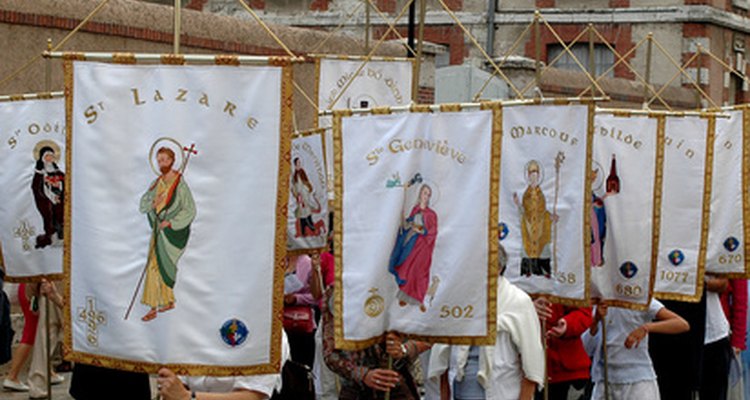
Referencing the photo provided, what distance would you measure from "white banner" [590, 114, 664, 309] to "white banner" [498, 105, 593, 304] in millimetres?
688

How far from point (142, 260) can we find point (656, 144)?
5094 mm

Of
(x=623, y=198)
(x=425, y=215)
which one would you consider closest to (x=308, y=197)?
(x=623, y=198)

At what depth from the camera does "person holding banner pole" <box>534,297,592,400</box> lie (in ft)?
30.5

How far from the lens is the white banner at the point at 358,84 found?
43.4ft

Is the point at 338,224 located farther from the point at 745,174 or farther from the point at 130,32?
the point at 130,32

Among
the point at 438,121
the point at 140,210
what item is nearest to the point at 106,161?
the point at 140,210

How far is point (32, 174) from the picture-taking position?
374 inches

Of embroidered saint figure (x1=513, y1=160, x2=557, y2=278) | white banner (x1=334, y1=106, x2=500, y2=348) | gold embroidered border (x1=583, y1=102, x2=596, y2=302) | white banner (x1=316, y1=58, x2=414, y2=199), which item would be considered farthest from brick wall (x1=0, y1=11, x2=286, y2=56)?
white banner (x1=334, y1=106, x2=500, y2=348)

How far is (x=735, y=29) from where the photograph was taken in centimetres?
2817

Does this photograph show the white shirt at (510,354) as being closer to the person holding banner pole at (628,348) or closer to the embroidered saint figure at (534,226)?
the embroidered saint figure at (534,226)

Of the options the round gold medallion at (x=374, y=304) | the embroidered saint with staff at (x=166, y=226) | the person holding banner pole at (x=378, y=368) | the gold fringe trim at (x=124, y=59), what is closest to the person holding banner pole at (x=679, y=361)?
the person holding banner pole at (x=378, y=368)

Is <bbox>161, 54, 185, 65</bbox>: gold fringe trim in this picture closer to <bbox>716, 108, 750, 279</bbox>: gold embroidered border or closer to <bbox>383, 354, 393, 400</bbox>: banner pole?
<bbox>383, 354, 393, 400</bbox>: banner pole

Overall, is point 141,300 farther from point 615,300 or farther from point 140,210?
point 615,300

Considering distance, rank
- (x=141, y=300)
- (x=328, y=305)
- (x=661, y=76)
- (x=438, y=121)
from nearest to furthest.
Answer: (x=141, y=300)
(x=438, y=121)
(x=328, y=305)
(x=661, y=76)
